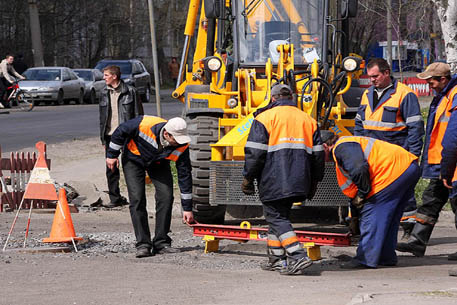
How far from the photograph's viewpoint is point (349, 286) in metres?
7.76

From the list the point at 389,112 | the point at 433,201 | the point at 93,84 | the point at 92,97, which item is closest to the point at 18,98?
the point at 93,84

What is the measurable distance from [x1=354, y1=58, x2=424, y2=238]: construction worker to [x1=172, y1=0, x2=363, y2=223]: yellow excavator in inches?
46.9

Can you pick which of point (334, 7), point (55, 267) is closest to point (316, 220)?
point (334, 7)

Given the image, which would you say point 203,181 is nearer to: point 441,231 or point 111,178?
point 111,178

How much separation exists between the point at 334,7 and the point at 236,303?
5.91m

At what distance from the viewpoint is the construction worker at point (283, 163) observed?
833 centimetres

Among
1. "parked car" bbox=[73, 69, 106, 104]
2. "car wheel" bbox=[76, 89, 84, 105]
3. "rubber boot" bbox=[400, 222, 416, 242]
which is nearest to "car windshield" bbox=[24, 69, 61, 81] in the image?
"car wheel" bbox=[76, 89, 84, 105]

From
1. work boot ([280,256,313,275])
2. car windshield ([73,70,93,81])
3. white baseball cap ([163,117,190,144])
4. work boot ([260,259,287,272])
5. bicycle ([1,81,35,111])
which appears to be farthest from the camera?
car windshield ([73,70,93,81])

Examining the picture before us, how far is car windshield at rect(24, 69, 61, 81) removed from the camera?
3434cm

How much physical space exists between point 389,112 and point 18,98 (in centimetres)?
2356

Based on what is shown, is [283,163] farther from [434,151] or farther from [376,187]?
[434,151]

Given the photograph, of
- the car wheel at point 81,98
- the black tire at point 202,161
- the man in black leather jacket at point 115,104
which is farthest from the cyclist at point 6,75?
the black tire at point 202,161

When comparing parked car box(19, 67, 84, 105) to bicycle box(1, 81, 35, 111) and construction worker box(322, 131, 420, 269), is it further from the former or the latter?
construction worker box(322, 131, 420, 269)

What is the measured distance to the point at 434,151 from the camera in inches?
370
